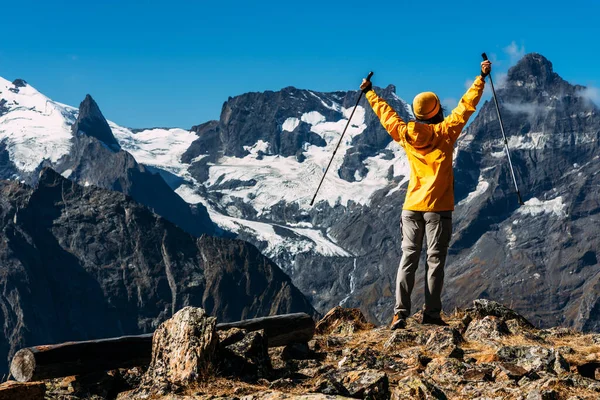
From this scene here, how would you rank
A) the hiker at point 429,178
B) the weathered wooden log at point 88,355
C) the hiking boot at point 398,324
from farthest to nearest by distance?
the hiking boot at point 398,324
the hiker at point 429,178
the weathered wooden log at point 88,355

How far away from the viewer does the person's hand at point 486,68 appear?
18453 mm

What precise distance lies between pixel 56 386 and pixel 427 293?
8.40 metres

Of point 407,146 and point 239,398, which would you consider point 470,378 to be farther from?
point 407,146

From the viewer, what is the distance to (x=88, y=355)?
570 inches

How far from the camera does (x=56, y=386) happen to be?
577 inches

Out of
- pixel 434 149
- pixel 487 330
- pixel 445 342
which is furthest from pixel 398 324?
pixel 434 149

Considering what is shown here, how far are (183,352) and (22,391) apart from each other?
2.72 metres

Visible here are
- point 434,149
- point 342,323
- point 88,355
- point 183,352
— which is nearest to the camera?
point 183,352

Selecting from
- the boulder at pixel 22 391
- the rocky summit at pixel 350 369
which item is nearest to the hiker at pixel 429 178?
the rocky summit at pixel 350 369

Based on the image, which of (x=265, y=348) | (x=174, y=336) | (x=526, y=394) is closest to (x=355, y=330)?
(x=265, y=348)

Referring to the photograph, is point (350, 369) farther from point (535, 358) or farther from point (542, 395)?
point (542, 395)

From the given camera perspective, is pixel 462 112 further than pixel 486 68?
No

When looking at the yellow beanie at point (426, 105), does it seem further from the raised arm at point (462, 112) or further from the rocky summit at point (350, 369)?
the rocky summit at point (350, 369)

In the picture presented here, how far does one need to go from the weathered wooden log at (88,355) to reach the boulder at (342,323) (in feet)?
14.1
